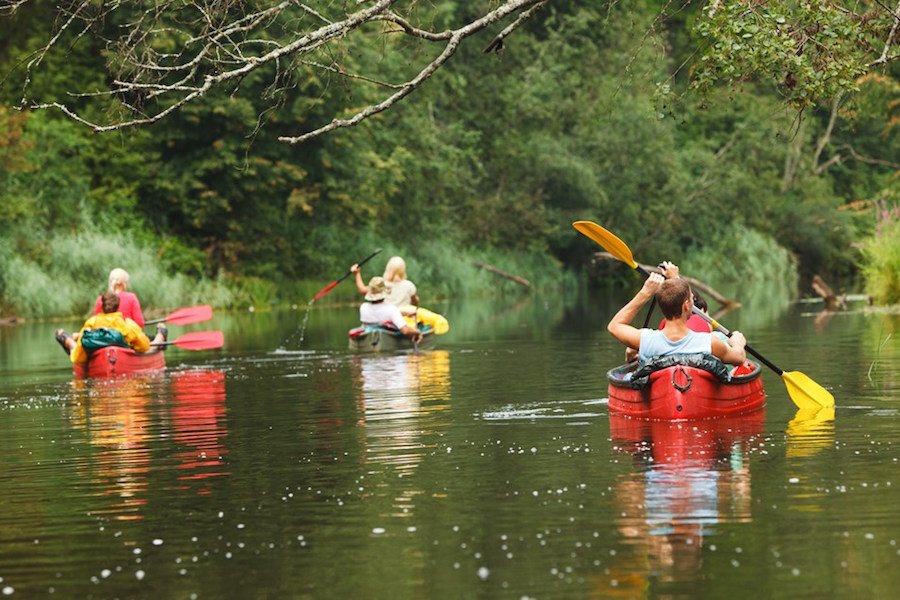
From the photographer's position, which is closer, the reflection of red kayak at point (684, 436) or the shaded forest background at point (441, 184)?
the reflection of red kayak at point (684, 436)

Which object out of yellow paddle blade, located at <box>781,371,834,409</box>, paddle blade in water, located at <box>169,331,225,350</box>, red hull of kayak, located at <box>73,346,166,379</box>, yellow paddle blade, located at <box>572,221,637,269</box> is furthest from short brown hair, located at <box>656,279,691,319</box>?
paddle blade in water, located at <box>169,331,225,350</box>

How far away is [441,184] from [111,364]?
1434 inches

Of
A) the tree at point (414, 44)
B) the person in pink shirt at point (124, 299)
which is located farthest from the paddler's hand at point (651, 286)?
the person in pink shirt at point (124, 299)

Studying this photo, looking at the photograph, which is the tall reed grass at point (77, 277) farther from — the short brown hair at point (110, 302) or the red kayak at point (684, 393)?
the red kayak at point (684, 393)

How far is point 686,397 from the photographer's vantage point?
14.1 meters

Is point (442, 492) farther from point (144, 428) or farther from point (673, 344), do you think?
point (144, 428)

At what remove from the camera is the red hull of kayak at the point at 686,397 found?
46.1 feet

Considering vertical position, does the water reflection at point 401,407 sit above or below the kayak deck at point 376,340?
below

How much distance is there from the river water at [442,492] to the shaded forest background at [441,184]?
17.1 m

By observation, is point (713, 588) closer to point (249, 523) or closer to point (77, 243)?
point (249, 523)

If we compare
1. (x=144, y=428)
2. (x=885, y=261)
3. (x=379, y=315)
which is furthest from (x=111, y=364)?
(x=885, y=261)

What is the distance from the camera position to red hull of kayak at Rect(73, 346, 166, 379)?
898 inches

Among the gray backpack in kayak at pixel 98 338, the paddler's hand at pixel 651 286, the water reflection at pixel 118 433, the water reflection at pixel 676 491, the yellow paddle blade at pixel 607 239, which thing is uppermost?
the yellow paddle blade at pixel 607 239

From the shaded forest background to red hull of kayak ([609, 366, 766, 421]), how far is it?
60.1 feet
